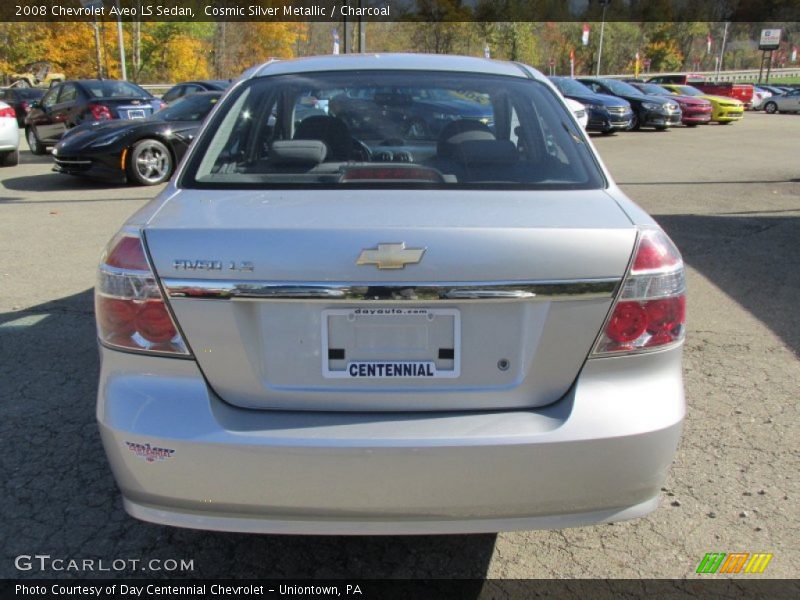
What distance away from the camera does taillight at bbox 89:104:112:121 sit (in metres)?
13.7

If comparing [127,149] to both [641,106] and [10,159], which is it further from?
[641,106]

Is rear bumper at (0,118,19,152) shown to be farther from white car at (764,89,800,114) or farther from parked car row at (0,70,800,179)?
white car at (764,89,800,114)

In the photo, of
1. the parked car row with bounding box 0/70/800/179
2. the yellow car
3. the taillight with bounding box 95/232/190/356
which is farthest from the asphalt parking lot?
the yellow car

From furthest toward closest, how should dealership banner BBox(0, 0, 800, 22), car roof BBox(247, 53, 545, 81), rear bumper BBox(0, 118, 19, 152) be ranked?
dealership banner BBox(0, 0, 800, 22)
rear bumper BBox(0, 118, 19, 152)
car roof BBox(247, 53, 545, 81)

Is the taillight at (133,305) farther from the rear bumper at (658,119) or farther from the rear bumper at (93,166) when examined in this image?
the rear bumper at (658,119)

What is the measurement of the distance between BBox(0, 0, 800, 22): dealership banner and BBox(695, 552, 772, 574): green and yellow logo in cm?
3111

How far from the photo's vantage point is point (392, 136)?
3.33 metres

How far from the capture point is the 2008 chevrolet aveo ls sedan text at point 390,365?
2004mm

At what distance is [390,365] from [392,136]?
1.55 m

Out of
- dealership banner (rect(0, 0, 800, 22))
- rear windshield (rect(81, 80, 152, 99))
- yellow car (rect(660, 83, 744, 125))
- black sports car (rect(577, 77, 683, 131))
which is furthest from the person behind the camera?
dealership banner (rect(0, 0, 800, 22))

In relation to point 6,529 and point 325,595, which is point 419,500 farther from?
point 6,529

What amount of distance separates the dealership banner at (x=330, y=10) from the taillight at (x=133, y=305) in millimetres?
30929

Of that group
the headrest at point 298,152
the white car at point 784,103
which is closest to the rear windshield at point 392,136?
the headrest at point 298,152

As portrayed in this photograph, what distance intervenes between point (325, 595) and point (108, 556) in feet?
2.68
